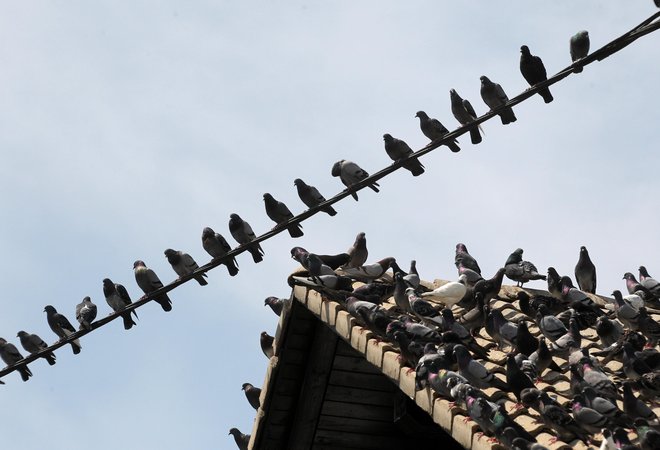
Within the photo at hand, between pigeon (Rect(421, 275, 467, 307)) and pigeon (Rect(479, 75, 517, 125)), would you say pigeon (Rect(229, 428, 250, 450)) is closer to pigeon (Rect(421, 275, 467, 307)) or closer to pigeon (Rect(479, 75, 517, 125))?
pigeon (Rect(421, 275, 467, 307))

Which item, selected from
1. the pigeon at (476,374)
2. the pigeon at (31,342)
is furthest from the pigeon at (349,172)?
the pigeon at (476,374)

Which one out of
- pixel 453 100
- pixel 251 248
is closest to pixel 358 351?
pixel 251 248

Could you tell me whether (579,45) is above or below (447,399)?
above

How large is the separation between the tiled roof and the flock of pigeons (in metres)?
0.04

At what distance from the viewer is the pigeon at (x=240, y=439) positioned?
40.4ft

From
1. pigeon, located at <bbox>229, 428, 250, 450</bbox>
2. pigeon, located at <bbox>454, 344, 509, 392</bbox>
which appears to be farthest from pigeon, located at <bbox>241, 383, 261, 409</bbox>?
pigeon, located at <bbox>454, 344, 509, 392</bbox>

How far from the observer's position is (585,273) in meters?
13.0

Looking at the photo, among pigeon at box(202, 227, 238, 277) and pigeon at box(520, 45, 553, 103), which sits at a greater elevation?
pigeon at box(520, 45, 553, 103)

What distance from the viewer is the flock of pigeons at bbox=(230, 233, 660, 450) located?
735 centimetres

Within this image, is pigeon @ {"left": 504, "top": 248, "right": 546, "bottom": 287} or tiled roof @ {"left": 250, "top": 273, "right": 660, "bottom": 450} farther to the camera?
pigeon @ {"left": 504, "top": 248, "right": 546, "bottom": 287}

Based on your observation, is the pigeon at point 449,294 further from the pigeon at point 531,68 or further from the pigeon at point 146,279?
the pigeon at point 146,279

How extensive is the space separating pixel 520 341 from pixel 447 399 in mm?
1418

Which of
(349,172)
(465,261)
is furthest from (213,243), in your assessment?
(465,261)

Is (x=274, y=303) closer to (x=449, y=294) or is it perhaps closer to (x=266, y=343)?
(x=266, y=343)
